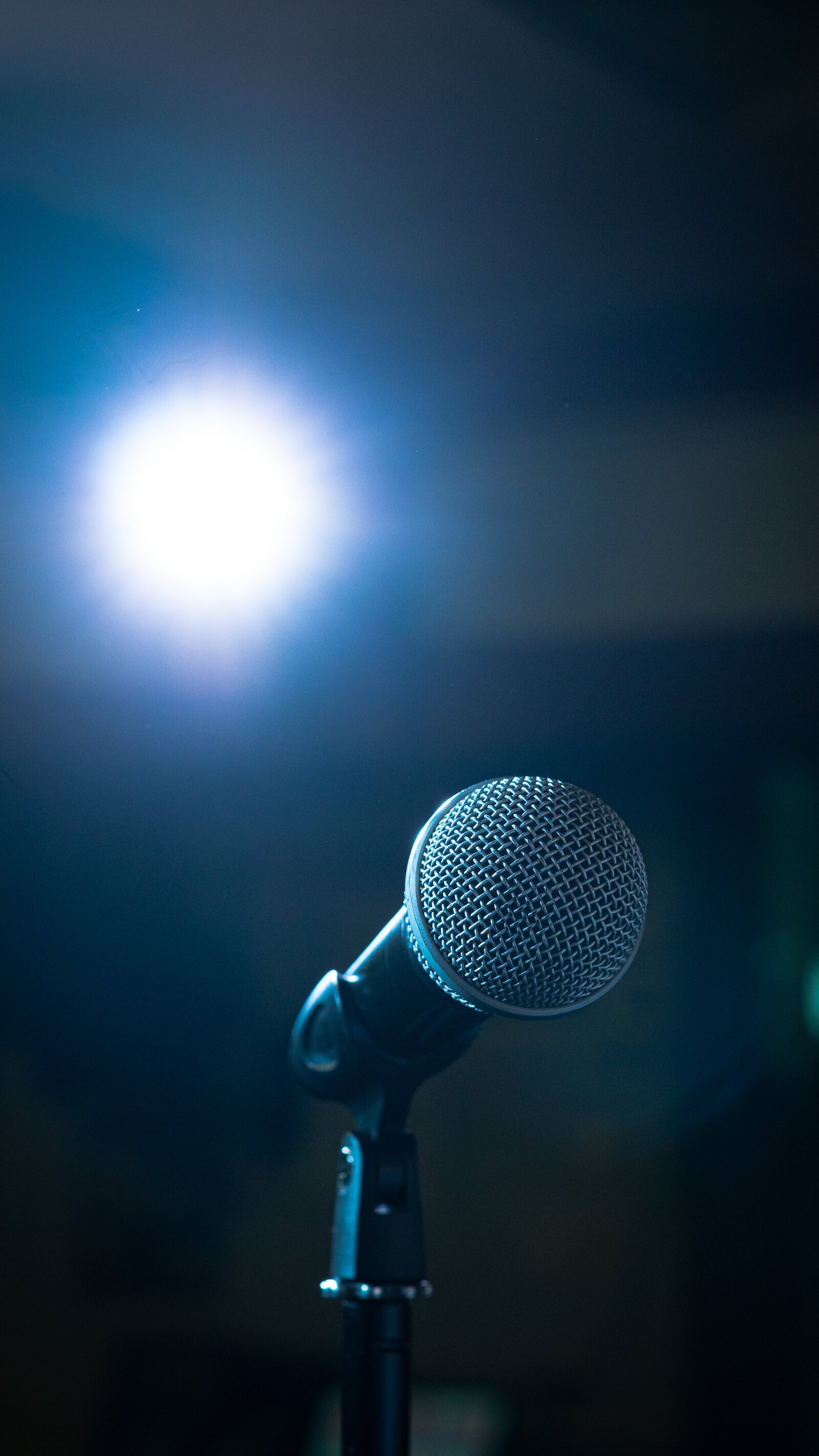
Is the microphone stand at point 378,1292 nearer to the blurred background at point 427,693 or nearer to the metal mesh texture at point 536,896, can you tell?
the metal mesh texture at point 536,896

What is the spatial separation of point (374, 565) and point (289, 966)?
65cm

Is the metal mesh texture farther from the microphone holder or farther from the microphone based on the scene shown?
the microphone holder

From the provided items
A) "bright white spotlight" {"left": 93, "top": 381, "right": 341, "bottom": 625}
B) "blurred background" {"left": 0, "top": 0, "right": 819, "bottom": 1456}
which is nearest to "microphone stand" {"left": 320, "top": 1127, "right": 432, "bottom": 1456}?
"blurred background" {"left": 0, "top": 0, "right": 819, "bottom": 1456}

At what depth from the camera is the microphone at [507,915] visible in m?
0.77

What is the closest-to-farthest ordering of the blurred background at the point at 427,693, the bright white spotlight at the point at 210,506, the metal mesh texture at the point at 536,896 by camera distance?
1. the metal mesh texture at the point at 536,896
2. the blurred background at the point at 427,693
3. the bright white spotlight at the point at 210,506

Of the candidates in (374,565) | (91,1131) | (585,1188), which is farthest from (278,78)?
(585,1188)

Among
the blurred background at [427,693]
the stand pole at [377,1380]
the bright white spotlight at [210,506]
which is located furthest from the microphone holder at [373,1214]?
the bright white spotlight at [210,506]

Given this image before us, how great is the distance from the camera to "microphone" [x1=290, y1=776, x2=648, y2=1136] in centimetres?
77

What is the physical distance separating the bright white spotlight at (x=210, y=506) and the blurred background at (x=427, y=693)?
41 mm

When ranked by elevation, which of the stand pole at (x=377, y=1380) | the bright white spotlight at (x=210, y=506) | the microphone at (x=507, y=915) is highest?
the bright white spotlight at (x=210, y=506)

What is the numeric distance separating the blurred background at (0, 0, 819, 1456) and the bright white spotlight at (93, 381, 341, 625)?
4cm

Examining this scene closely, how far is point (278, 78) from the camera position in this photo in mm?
1605

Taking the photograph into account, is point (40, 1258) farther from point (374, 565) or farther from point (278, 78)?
point (278, 78)

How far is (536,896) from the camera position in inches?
30.1
